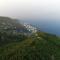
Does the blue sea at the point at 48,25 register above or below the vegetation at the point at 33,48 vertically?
above

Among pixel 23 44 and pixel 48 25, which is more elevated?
pixel 48 25

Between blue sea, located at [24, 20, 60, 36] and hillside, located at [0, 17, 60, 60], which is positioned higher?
blue sea, located at [24, 20, 60, 36]

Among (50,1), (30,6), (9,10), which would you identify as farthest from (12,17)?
(50,1)

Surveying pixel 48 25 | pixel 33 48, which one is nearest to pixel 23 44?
pixel 33 48

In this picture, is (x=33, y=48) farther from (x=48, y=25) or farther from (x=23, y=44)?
(x=48, y=25)

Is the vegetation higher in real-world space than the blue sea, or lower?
lower

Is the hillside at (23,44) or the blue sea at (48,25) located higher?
the blue sea at (48,25)

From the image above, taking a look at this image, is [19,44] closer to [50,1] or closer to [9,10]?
[9,10]

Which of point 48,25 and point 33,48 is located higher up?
point 48,25
